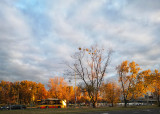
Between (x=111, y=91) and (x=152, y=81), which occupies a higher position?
(x=152, y=81)

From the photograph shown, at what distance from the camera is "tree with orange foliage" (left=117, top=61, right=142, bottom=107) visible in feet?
156

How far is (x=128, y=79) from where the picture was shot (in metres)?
48.7

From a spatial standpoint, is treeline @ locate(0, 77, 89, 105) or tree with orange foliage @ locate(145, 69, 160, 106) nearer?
tree with orange foliage @ locate(145, 69, 160, 106)

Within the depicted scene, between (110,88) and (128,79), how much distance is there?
1529 centimetres

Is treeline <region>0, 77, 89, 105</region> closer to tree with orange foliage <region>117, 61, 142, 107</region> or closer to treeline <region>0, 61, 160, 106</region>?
treeline <region>0, 61, 160, 106</region>

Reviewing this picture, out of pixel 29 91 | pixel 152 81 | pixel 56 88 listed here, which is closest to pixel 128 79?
pixel 152 81

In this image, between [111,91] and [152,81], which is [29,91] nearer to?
[111,91]

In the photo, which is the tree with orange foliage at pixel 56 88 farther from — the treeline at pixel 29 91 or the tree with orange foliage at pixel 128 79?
the tree with orange foliage at pixel 128 79

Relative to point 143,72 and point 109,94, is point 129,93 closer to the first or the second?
point 143,72

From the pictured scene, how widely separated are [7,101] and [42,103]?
1271 inches

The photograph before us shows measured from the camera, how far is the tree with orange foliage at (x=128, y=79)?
156 ft

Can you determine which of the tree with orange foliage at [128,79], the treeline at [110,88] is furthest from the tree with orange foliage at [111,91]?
the tree with orange foliage at [128,79]

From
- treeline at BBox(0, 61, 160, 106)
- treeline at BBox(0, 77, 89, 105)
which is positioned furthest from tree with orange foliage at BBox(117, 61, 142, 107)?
treeline at BBox(0, 77, 89, 105)

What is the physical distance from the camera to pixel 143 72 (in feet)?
158
